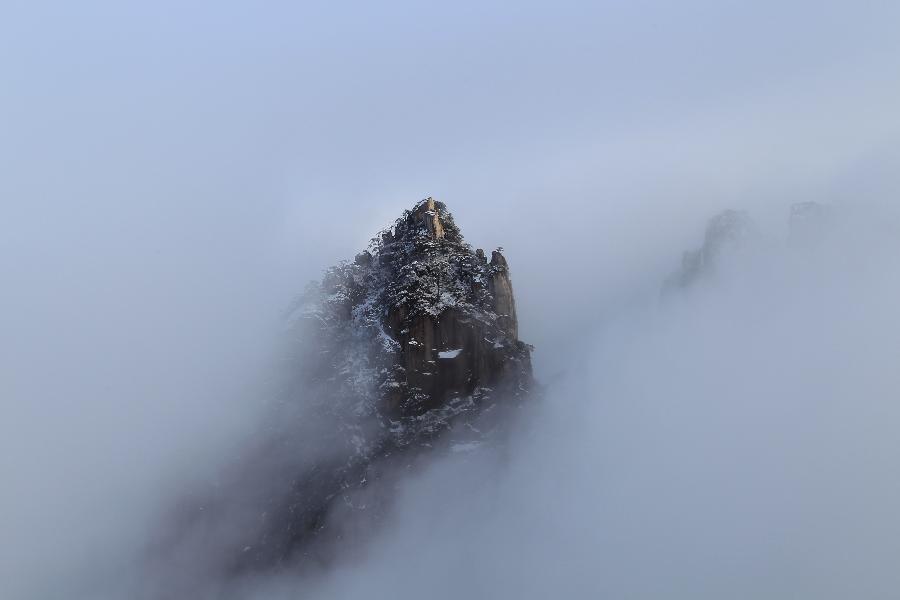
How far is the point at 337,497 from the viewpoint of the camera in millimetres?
145875

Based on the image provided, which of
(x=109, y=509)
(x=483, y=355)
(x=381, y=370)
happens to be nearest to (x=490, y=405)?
(x=483, y=355)

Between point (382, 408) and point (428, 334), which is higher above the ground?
point (428, 334)

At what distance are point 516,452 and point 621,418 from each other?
40.5m

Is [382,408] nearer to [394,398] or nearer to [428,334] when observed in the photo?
[394,398]

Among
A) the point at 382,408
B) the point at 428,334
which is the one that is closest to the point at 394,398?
the point at 382,408

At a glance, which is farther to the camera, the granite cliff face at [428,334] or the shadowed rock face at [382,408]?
the granite cliff face at [428,334]

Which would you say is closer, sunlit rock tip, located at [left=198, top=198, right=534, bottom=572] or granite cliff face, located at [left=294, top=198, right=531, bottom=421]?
sunlit rock tip, located at [left=198, top=198, right=534, bottom=572]

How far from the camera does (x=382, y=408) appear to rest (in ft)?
492

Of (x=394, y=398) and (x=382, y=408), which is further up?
(x=394, y=398)

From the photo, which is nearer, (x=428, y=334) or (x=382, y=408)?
(x=428, y=334)

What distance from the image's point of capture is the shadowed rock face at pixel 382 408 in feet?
478

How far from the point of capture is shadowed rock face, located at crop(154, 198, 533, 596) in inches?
5733

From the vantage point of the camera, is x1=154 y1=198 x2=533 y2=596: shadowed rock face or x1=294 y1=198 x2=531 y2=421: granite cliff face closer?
x1=154 y1=198 x2=533 y2=596: shadowed rock face

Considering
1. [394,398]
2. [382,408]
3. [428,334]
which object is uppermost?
[428,334]
